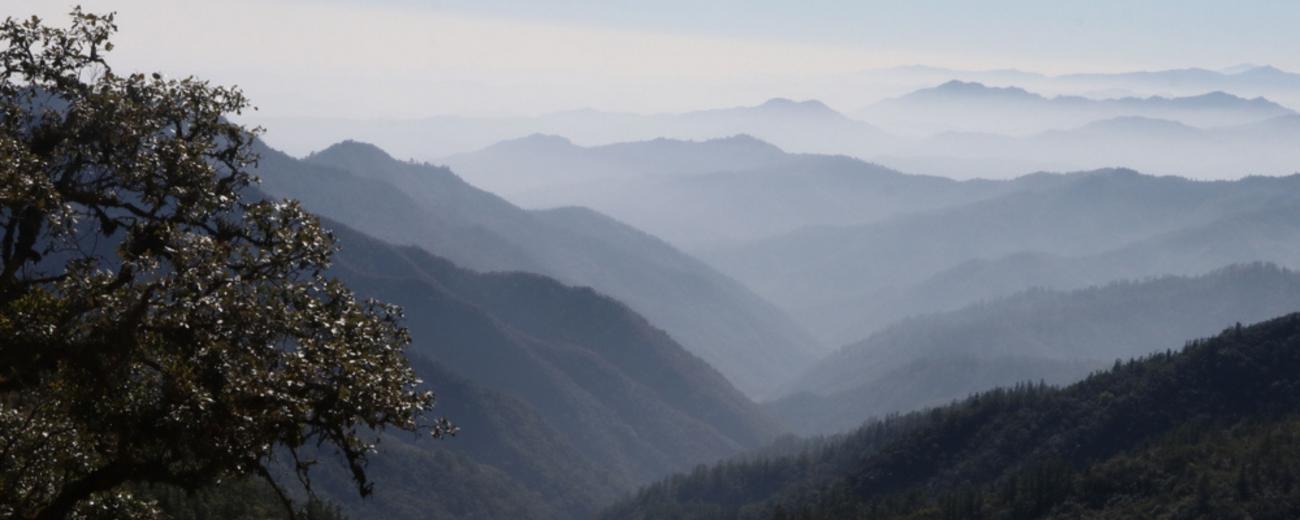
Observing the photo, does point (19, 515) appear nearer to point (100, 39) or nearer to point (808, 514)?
point (100, 39)

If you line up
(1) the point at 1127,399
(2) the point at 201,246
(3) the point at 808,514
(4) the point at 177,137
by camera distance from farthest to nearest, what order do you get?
1. (1) the point at 1127,399
2. (3) the point at 808,514
3. (4) the point at 177,137
4. (2) the point at 201,246

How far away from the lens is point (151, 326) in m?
14.3

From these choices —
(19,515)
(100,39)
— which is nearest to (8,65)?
(100,39)

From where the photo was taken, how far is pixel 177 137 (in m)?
18.0

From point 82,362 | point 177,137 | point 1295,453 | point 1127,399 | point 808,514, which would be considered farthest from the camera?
point 1127,399

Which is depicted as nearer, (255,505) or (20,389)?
(20,389)

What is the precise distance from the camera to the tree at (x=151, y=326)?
554 inches

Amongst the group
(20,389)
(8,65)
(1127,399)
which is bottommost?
(20,389)

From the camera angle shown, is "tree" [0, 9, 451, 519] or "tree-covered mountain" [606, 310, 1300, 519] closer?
"tree" [0, 9, 451, 519]

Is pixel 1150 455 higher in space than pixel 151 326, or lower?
higher

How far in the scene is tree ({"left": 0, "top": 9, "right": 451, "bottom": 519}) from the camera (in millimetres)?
14070

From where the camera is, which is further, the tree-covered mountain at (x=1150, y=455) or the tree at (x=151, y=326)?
the tree-covered mountain at (x=1150, y=455)

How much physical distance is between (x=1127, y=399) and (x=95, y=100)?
7682 inches

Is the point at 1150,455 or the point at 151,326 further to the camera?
the point at 1150,455
